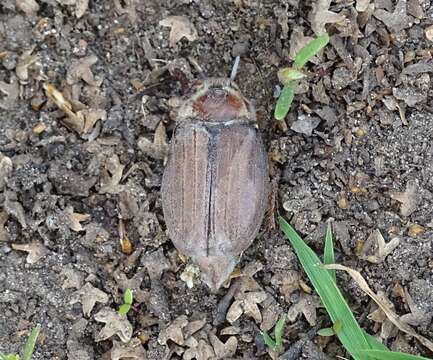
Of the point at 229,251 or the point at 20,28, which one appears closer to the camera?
the point at 229,251

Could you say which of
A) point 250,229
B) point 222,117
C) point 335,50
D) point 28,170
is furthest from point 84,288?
point 335,50

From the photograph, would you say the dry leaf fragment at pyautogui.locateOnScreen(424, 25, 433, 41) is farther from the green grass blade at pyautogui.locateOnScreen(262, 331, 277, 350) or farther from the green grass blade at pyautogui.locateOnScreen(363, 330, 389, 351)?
the green grass blade at pyautogui.locateOnScreen(262, 331, 277, 350)

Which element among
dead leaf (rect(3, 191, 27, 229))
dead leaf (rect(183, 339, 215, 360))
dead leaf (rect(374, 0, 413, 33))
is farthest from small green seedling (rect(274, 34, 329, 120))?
dead leaf (rect(3, 191, 27, 229))

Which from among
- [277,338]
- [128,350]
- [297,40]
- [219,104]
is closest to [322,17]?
[297,40]

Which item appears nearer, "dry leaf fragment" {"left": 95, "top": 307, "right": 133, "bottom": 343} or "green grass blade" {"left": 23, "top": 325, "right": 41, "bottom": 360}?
"green grass blade" {"left": 23, "top": 325, "right": 41, "bottom": 360}

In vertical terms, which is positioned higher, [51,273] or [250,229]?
[250,229]

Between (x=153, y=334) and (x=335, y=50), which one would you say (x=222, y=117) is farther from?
(x=153, y=334)

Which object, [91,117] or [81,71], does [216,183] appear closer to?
[91,117]
